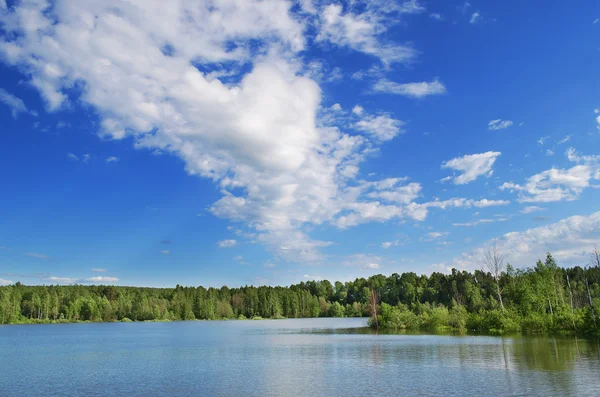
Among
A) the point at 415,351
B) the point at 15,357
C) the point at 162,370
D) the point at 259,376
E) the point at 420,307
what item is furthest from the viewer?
the point at 420,307

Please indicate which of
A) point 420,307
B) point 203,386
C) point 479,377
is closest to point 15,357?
point 203,386

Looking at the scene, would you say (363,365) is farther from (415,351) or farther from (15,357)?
(15,357)

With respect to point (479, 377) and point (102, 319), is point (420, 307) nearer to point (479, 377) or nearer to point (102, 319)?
point (479, 377)

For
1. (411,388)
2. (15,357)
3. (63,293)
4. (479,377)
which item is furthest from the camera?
(63,293)

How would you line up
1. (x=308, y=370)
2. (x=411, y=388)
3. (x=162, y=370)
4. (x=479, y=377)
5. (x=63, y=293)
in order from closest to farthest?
(x=411, y=388)
(x=479, y=377)
(x=308, y=370)
(x=162, y=370)
(x=63, y=293)

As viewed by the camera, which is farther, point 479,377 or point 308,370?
point 308,370

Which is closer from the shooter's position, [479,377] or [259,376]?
[479,377]

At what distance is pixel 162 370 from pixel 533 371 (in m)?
32.9

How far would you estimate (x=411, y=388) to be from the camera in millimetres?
31219

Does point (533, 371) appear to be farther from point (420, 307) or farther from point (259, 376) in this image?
point (420, 307)

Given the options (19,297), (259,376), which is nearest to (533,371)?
(259,376)

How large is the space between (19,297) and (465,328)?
174561 mm

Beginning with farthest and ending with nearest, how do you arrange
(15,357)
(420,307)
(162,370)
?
(420,307), (15,357), (162,370)

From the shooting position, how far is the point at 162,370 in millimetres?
44031
